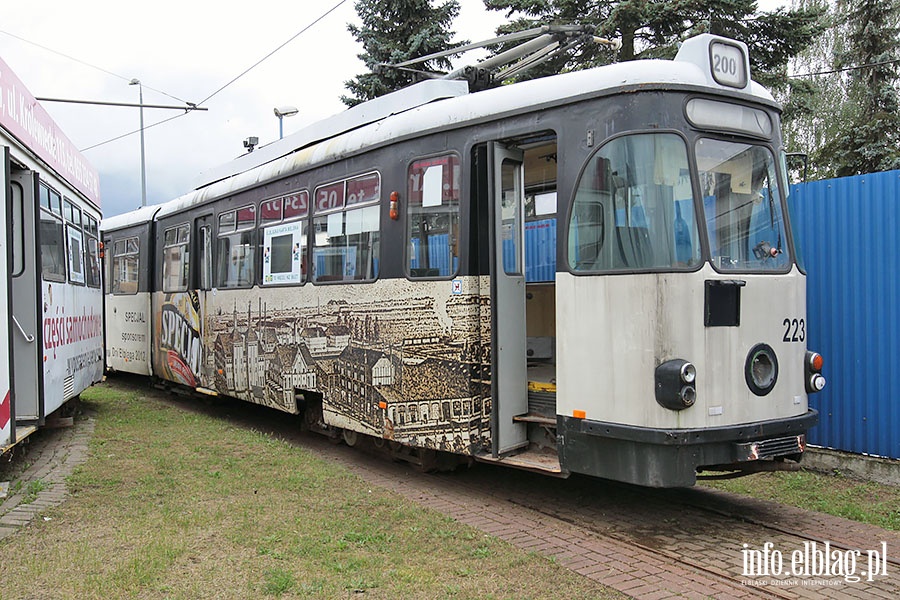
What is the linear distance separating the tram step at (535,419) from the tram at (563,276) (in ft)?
0.14

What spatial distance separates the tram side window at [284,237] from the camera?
9.07 m

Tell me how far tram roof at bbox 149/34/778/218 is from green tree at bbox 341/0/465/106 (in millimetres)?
10820

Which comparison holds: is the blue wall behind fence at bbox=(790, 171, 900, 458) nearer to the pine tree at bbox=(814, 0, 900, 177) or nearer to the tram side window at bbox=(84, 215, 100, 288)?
the tram side window at bbox=(84, 215, 100, 288)

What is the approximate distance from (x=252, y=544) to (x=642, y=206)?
358cm

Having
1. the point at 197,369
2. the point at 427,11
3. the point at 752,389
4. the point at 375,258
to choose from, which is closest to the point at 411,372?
the point at 375,258

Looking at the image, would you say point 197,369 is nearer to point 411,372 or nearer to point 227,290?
point 227,290

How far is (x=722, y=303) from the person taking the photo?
571 cm

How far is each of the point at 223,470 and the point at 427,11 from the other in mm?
16468

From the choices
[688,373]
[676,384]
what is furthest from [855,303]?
[676,384]

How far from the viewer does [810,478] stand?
7711 millimetres

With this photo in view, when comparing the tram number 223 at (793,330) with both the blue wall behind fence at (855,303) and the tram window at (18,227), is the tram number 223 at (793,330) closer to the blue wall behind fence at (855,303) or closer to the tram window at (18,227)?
the blue wall behind fence at (855,303)

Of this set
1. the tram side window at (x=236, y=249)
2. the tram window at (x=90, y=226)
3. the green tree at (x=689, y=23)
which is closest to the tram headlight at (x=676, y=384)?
the tram side window at (x=236, y=249)

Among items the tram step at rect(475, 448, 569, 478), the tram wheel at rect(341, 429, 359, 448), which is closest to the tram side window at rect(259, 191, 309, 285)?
the tram wheel at rect(341, 429, 359, 448)

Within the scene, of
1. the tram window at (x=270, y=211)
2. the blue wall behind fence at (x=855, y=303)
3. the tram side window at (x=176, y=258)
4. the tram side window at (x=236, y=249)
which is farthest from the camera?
the tram side window at (x=176, y=258)
